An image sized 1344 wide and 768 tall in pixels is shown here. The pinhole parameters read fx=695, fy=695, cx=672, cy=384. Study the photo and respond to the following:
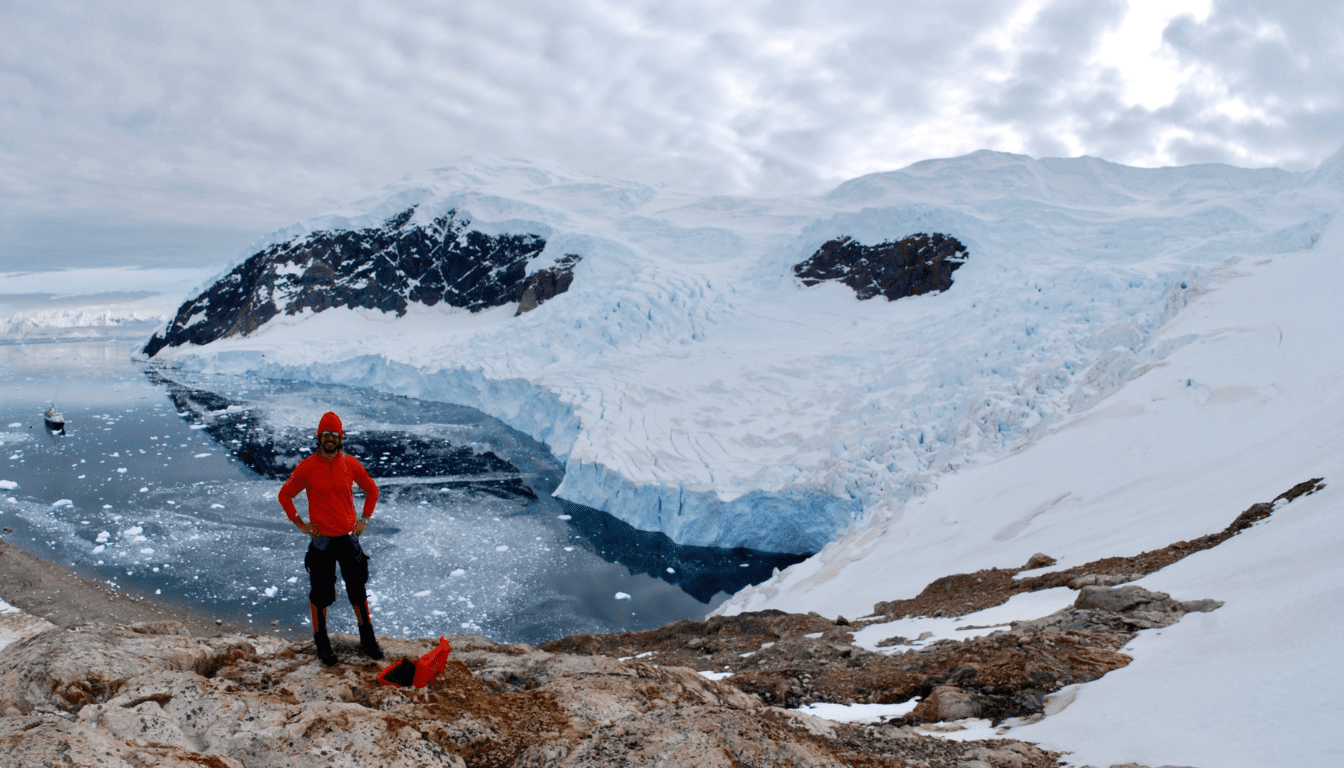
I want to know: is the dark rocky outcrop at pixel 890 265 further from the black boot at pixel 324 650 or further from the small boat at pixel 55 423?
the small boat at pixel 55 423

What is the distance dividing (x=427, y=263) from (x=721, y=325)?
2983 centimetres

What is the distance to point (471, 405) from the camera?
2559 cm

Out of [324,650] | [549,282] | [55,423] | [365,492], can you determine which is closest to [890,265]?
[549,282]

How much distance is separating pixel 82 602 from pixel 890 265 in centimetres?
2432

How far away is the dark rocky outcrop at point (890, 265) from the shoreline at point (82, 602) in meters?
21.7

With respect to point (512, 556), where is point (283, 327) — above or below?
above

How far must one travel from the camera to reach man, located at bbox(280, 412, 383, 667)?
2.96 m

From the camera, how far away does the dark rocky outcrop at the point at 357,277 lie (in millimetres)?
45188

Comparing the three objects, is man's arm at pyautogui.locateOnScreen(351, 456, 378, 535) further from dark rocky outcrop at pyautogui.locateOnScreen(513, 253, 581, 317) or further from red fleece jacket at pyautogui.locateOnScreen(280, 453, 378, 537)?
dark rocky outcrop at pyautogui.locateOnScreen(513, 253, 581, 317)

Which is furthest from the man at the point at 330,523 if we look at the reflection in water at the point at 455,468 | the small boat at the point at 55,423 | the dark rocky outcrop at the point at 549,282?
the dark rocky outcrop at the point at 549,282

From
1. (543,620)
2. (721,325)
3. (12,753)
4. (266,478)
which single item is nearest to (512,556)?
(543,620)

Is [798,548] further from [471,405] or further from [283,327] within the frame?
[283,327]

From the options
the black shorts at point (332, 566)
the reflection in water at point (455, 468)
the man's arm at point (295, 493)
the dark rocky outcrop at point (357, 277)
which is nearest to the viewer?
the man's arm at point (295, 493)

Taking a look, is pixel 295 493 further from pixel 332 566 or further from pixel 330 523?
pixel 332 566
